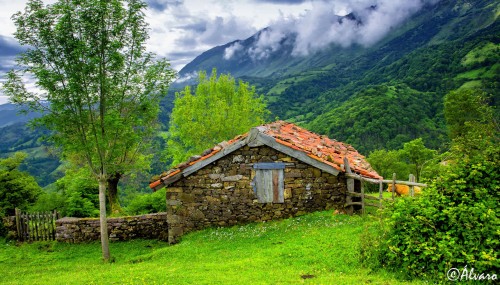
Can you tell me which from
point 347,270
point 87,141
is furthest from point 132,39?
point 347,270

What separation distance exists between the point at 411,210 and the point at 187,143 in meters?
22.5

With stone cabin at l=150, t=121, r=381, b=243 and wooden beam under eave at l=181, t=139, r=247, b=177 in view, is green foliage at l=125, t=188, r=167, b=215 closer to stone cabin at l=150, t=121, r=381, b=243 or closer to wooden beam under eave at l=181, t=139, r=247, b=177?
stone cabin at l=150, t=121, r=381, b=243

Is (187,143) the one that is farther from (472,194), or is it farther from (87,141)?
(472,194)

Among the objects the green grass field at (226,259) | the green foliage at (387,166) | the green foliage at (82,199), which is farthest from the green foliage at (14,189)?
the green foliage at (387,166)

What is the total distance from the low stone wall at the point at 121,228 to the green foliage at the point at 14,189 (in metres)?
4.38

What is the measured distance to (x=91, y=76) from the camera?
11516mm

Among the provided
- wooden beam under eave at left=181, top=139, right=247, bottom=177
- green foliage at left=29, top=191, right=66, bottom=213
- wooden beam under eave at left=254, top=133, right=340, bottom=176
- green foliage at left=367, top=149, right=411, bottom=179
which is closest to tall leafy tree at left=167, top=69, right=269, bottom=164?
green foliage at left=29, top=191, right=66, bottom=213

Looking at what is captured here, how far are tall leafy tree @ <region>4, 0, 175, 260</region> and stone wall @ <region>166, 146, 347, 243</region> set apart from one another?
2.74 meters

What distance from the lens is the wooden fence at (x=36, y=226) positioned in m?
16.1

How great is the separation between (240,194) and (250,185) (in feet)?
1.71

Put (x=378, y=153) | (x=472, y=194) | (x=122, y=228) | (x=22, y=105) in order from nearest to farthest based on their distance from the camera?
(x=472, y=194) < (x=22, y=105) < (x=122, y=228) < (x=378, y=153)

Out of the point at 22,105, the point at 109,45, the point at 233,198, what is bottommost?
the point at 233,198

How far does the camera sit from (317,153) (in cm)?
1370

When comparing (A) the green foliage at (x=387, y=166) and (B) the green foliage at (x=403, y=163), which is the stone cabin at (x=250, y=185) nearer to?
(A) the green foliage at (x=387, y=166)
